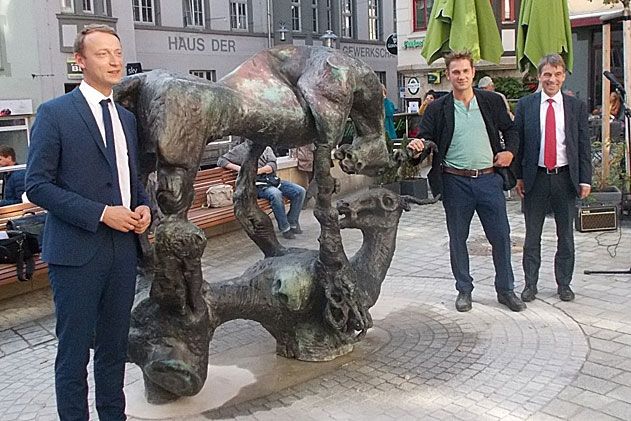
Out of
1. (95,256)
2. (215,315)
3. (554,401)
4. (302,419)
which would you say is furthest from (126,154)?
(554,401)

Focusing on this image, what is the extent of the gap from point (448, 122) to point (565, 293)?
165 centimetres

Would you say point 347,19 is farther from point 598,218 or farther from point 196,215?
point 598,218

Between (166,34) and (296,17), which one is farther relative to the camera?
(296,17)

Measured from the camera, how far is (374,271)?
5.16 meters

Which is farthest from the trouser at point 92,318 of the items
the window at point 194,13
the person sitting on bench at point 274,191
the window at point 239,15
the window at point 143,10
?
the window at point 239,15

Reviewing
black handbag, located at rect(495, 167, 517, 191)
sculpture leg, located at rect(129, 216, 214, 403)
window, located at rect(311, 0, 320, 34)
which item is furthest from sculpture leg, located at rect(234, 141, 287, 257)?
window, located at rect(311, 0, 320, 34)

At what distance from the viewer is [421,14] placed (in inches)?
939

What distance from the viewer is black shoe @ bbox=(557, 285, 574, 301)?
6035mm

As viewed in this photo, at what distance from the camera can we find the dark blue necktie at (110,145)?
340 cm

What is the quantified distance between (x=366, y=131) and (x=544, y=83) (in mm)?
1775

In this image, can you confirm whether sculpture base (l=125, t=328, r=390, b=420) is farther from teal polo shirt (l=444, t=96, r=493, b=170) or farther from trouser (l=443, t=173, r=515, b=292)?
teal polo shirt (l=444, t=96, r=493, b=170)

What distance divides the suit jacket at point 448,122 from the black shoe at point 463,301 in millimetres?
810

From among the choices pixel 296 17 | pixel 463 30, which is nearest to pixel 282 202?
pixel 463 30

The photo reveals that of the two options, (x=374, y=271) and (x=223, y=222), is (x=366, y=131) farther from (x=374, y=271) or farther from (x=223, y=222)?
(x=223, y=222)
